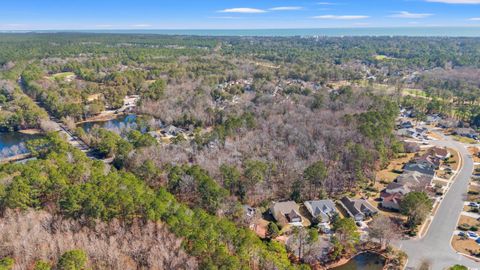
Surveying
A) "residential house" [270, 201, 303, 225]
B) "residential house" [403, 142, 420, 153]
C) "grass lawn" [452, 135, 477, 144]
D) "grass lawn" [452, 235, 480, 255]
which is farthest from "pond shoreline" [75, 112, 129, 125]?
"grass lawn" [452, 135, 477, 144]

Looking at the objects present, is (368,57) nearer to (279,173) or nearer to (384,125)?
(384,125)

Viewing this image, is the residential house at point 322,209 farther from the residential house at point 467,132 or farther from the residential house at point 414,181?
the residential house at point 467,132

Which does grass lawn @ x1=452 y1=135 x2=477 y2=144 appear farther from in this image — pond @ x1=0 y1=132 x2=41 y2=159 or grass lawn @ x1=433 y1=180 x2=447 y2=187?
pond @ x1=0 y1=132 x2=41 y2=159

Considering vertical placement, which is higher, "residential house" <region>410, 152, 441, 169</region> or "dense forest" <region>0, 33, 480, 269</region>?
"dense forest" <region>0, 33, 480, 269</region>

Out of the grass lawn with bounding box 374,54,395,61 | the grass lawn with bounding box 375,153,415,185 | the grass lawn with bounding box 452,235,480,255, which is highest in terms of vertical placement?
the grass lawn with bounding box 374,54,395,61

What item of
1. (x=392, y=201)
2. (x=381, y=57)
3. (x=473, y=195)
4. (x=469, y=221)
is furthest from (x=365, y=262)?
(x=381, y=57)

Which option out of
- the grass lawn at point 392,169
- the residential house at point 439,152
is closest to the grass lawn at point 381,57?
the residential house at point 439,152

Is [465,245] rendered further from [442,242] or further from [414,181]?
[414,181]

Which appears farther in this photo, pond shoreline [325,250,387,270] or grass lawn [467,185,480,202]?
grass lawn [467,185,480,202]

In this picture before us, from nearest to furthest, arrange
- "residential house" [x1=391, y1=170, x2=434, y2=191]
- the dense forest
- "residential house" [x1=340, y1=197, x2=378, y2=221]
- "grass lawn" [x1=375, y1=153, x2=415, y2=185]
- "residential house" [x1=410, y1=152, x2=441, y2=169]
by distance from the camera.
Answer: the dense forest
"residential house" [x1=340, y1=197, x2=378, y2=221]
"residential house" [x1=391, y1=170, x2=434, y2=191]
"grass lawn" [x1=375, y1=153, x2=415, y2=185]
"residential house" [x1=410, y1=152, x2=441, y2=169]
